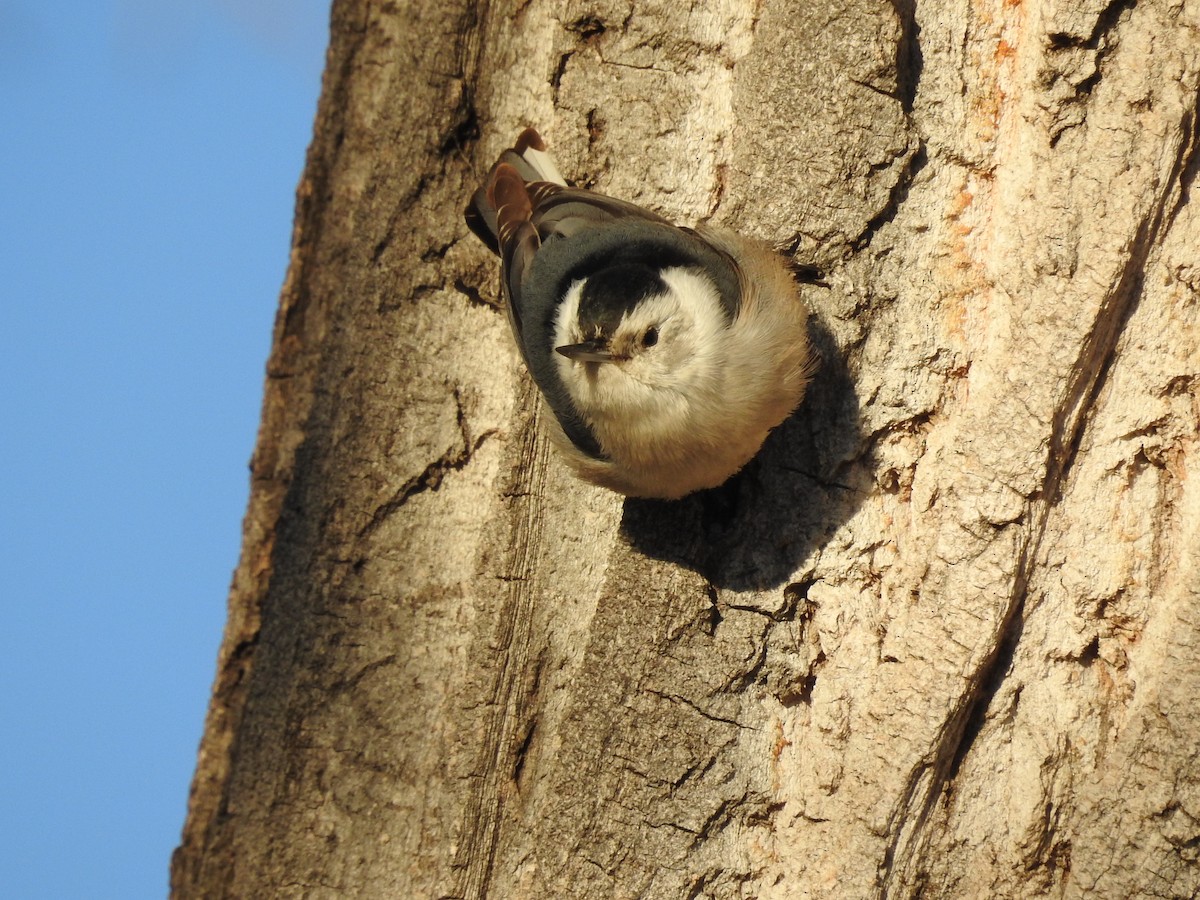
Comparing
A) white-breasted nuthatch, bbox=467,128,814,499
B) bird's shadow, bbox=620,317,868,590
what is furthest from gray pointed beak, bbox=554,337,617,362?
bird's shadow, bbox=620,317,868,590

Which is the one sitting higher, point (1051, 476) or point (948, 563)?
point (1051, 476)

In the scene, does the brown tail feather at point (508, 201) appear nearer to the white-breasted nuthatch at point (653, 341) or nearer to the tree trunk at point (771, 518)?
the white-breasted nuthatch at point (653, 341)

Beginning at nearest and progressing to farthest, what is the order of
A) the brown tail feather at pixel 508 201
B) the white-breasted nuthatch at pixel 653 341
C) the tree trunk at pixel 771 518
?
the tree trunk at pixel 771 518 → the white-breasted nuthatch at pixel 653 341 → the brown tail feather at pixel 508 201

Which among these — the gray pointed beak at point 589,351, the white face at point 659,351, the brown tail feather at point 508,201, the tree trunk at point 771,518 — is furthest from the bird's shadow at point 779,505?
the brown tail feather at point 508,201

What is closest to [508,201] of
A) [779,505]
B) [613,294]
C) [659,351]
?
[613,294]

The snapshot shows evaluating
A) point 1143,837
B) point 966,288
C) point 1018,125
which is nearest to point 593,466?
point 966,288

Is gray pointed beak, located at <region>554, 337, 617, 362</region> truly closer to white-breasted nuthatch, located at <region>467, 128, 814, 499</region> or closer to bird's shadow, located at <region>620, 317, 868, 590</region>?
white-breasted nuthatch, located at <region>467, 128, 814, 499</region>

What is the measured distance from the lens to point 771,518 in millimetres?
2250

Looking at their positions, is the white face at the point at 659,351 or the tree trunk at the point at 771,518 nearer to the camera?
the tree trunk at the point at 771,518

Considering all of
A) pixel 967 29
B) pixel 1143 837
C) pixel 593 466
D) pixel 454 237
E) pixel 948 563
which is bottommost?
pixel 1143 837

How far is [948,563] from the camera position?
2.07 metres

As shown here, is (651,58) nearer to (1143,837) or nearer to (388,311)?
(388,311)

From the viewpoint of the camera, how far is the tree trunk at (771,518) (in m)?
2.01

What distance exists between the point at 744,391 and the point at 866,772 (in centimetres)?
75
